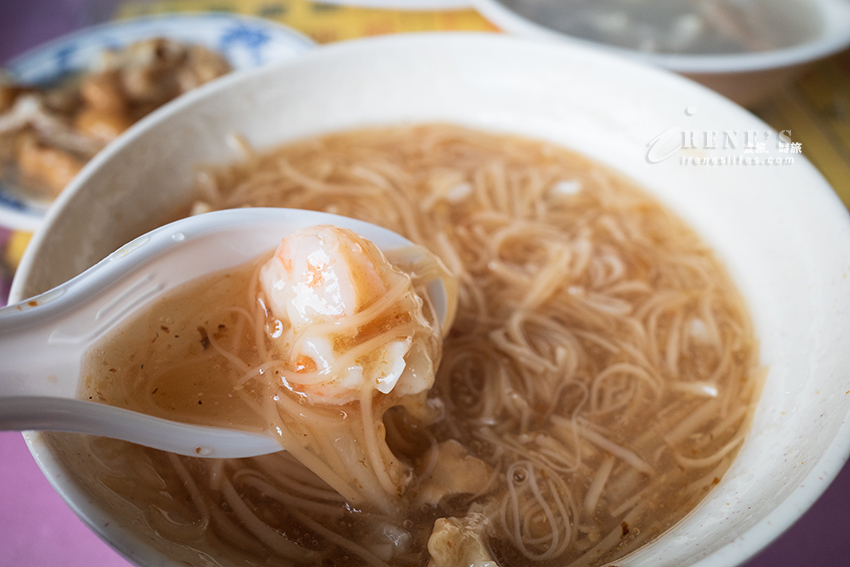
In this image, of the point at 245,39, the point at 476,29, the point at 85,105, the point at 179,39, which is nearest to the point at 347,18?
the point at 245,39

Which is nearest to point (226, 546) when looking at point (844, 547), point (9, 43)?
point (844, 547)

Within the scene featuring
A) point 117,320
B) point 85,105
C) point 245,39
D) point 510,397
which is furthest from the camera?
point 245,39

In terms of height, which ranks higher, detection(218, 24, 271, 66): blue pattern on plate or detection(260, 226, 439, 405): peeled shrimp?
detection(218, 24, 271, 66): blue pattern on plate

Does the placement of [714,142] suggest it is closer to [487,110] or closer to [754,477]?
[487,110]

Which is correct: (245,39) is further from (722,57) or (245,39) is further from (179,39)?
(722,57)

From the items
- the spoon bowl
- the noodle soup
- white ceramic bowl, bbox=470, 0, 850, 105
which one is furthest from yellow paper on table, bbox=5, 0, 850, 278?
the spoon bowl

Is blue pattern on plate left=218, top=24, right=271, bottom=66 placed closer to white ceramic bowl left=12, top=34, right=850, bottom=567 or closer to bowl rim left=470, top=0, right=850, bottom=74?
white ceramic bowl left=12, top=34, right=850, bottom=567

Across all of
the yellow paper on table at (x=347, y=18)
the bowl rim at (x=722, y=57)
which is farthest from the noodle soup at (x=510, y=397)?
the yellow paper on table at (x=347, y=18)
